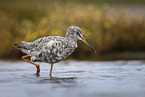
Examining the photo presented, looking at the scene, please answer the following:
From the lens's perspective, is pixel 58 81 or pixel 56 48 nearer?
pixel 58 81

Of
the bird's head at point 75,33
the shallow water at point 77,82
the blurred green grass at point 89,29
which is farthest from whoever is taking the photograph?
the blurred green grass at point 89,29

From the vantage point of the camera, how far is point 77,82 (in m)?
8.86

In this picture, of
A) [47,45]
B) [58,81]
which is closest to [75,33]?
[47,45]

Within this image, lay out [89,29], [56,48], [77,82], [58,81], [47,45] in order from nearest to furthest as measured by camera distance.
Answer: [77,82] → [58,81] → [56,48] → [47,45] → [89,29]

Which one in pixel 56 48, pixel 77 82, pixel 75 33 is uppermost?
pixel 75 33

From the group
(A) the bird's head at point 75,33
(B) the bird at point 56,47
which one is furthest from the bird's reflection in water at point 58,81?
(A) the bird's head at point 75,33

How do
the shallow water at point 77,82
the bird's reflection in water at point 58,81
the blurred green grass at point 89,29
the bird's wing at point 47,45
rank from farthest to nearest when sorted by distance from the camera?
the blurred green grass at point 89,29, the bird's wing at point 47,45, the bird's reflection in water at point 58,81, the shallow water at point 77,82

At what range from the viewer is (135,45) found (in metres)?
16.8

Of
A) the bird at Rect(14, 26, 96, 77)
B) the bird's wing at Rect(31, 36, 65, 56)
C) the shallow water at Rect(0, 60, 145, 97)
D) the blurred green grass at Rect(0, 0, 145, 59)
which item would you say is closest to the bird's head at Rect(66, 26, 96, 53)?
the bird at Rect(14, 26, 96, 77)

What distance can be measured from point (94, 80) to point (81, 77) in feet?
2.27

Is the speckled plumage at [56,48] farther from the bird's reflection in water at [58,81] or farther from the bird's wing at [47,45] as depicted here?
the bird's reflection in water at [58,81]

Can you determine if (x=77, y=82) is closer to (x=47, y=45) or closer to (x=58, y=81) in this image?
(x=58, y=81)

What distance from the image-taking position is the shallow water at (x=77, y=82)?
740 centimetres

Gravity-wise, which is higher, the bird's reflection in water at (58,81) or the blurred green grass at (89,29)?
the blurred green grass at (89,29)
